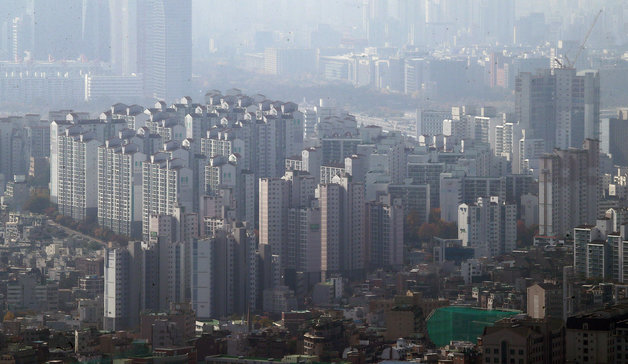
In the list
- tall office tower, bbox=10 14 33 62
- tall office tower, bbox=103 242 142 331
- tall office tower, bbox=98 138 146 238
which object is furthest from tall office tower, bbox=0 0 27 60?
tall office tower, bbox=103 242 142 331

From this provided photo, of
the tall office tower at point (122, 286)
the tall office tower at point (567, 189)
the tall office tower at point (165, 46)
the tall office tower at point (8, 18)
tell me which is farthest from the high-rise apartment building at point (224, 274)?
the tall office tower at point (8, 18)

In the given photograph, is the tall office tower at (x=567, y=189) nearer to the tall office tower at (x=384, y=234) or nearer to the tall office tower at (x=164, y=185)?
the tall office tower at (x=384, y=234)

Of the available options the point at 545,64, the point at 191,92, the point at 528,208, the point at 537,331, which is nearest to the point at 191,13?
the point at 191,92

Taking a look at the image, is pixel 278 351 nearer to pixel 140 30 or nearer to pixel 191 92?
pixel 191 92

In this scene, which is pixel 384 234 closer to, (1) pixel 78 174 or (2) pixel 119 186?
(2) pixel 119 186

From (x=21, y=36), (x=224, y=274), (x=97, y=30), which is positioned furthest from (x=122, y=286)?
(x=97, y=30)

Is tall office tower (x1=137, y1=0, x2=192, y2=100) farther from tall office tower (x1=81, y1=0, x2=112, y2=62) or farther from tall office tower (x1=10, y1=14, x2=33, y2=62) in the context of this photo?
tall office tower (x1=10, y1=14, x2=33, y2=62)

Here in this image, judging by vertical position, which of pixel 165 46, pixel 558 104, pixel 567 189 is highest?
pixel 165 46
